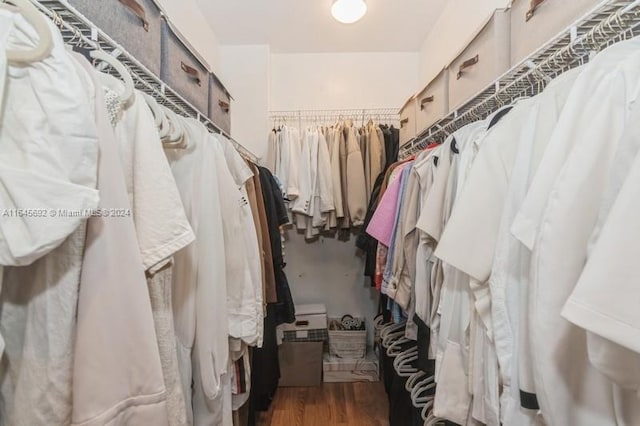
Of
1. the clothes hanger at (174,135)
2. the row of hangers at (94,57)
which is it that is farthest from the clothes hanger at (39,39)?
the clothes hanger at (174,135)

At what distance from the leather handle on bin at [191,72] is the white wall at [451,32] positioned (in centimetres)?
111

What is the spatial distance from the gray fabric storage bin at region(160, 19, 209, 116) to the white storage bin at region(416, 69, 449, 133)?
1.12m

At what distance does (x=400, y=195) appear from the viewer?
1438 millimetres

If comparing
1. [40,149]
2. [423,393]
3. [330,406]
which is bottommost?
[330,406]

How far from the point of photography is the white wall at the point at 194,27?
174cm

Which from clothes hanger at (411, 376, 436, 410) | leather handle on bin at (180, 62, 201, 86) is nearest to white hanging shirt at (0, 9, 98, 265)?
leather handle on bin at (180, 62, 201, 86)

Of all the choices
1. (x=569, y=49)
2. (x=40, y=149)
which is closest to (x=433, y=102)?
(x=569, y=49)

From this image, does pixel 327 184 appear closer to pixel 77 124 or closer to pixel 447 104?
pixel 447 104

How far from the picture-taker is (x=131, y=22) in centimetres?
93

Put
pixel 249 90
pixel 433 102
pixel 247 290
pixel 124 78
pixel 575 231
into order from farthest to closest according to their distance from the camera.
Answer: pixel 249 90, pixel 433 102, pixel 247 290, pixel 124 78, pixel 575 231

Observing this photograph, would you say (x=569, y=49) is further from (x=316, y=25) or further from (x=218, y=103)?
(x=316, y=25)

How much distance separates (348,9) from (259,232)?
1.29 metres

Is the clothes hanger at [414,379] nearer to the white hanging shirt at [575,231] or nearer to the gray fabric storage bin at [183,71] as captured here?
the white hanging shirt at [575,231]

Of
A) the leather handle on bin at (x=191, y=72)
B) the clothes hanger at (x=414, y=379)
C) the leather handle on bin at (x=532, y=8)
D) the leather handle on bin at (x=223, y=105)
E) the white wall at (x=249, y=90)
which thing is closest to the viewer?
the leather handle on bin at (x=532, y=8)
